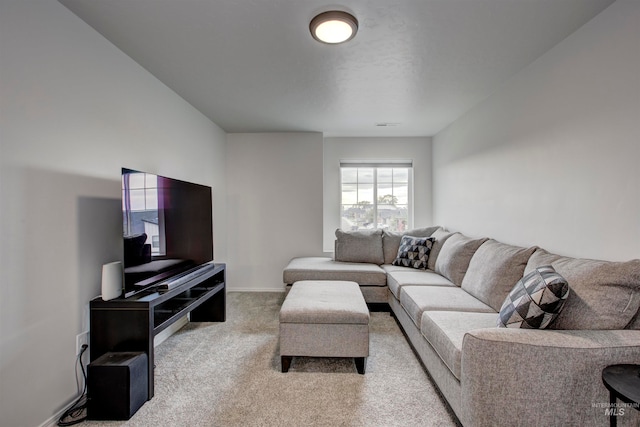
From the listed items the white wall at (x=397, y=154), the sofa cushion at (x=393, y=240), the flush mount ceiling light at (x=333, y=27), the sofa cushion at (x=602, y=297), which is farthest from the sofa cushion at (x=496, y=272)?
the white wall at (x=397, y=154)

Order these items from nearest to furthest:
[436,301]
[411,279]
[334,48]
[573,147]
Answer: [573,147]
[334,48]
[436,301]
[411,279]

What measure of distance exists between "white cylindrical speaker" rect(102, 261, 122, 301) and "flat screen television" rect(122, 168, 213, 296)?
0.31 ft

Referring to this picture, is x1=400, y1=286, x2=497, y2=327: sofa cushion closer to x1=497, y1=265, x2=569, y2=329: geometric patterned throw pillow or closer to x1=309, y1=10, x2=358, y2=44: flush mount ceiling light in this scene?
x1=497, y1=265, x2=569, y2=329: geometric patterned throw pillow

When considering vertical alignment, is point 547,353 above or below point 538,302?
below

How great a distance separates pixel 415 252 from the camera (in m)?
3.83

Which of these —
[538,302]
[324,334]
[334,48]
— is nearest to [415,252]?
[324,334]

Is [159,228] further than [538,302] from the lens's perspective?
Yes

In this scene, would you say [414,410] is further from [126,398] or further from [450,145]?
[450,145]

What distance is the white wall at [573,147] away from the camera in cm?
166

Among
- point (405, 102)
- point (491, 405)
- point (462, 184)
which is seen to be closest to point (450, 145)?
point (462, 184)

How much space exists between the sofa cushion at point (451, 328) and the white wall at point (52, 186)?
7.35ft

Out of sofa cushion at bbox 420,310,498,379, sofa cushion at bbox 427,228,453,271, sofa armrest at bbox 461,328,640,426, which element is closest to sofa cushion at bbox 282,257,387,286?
sofa cushion at bbox 427,228,453,271

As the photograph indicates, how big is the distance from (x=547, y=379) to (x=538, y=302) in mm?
350

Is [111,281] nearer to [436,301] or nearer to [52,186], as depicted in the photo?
[52,186]
